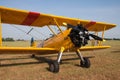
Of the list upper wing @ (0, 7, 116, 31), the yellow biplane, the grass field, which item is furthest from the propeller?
upper wing @ (0, 7, 116, 31)

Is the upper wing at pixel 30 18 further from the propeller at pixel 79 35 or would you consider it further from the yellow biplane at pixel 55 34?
the propeller at pixel 79 35

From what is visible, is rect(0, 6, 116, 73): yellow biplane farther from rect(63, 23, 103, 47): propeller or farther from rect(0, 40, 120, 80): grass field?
rect(0, 40, 120, 80): grass field

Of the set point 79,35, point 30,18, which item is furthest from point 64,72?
point 30,18

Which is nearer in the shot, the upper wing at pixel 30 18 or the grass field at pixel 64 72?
the grass field at pixel 64 72

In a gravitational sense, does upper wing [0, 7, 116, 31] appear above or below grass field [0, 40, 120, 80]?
above

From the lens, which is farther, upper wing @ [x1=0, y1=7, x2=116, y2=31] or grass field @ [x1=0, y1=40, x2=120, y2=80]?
upper wing @ [x1=0, y1=7, x2=116, y2=31]

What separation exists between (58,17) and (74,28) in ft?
6.13

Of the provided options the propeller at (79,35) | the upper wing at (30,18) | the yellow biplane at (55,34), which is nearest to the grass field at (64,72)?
the yellow biplane at (55,34)

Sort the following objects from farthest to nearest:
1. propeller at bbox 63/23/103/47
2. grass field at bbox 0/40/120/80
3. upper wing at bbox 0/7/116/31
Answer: upper wing at bbox 0/7/116/31 < propeller at bbox 63/23/103/47 < grass field at bbox 0/40/120/80

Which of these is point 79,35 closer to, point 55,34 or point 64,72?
point 64,72

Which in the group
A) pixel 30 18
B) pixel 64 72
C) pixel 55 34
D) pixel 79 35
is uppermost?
pixel 30 18

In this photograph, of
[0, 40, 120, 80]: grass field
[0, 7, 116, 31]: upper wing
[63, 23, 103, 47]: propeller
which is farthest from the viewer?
[0, 7, 116, 31]: upper wing

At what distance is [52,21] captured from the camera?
10.1 metres

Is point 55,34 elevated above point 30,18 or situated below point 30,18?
below
